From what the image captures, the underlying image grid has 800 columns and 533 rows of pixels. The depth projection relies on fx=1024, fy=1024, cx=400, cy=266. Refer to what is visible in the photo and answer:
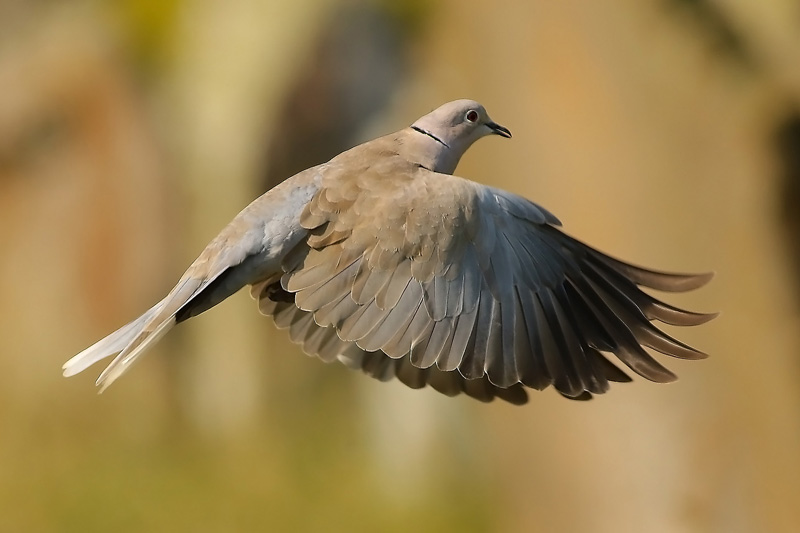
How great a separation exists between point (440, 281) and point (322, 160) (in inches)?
126

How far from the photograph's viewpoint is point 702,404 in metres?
3.82

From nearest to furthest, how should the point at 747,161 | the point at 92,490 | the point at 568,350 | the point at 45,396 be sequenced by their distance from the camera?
the point at 568,350 → the point at 747,161 → the point at 92,490 → the point at 45,396

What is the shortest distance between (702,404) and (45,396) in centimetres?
357

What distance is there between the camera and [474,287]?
2.10 meters

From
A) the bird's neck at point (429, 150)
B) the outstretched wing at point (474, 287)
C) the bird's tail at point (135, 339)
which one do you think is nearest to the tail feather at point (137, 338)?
the bird's tail at point (135, 339)

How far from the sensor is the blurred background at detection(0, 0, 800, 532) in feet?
13.1

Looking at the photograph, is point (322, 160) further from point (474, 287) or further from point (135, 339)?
point (474, 287)

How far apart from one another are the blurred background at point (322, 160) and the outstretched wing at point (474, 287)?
1826 mm

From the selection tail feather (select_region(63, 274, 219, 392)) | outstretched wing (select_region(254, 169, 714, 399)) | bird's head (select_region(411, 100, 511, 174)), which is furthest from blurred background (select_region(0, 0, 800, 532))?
tail feather (select_region(63, 274, 219, 392))

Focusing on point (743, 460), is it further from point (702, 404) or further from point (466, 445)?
point (466, 445)

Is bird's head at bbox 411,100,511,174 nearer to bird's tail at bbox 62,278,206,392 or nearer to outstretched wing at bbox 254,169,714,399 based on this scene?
outstretched wing at bbox 254,169,714,399

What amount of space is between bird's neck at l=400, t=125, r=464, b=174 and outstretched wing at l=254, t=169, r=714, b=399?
0.16 m

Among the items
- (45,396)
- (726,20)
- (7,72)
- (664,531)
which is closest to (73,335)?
(45,396)

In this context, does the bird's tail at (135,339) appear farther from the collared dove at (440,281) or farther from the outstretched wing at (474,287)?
the outstretched wing at (474,287)
